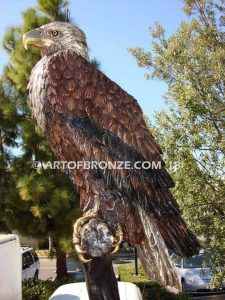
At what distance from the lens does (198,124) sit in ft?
18.9

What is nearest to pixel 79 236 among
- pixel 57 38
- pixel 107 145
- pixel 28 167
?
pixel 107 145

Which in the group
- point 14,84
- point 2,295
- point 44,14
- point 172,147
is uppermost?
point 44,14

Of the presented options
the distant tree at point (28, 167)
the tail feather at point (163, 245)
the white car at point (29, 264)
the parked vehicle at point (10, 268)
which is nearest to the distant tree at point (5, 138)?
the distant tree at point (28, 167)

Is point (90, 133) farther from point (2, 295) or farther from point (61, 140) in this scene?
point (2, 295)

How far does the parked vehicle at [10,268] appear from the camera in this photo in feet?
15.3

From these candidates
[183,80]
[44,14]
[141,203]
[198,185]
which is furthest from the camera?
[44,14]

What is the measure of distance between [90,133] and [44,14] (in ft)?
17.4

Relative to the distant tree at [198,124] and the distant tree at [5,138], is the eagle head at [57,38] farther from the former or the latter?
the distant tree at [5,138]

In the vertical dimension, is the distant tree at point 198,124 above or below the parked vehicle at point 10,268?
above

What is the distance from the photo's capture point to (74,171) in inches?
115

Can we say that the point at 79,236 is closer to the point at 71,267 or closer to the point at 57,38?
the point at 57,38

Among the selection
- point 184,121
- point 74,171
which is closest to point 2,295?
point 74,171

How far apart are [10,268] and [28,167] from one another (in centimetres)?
310

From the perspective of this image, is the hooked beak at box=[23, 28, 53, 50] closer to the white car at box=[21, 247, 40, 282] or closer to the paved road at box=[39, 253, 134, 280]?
the white car at box=[21, 247, 40, 282]
